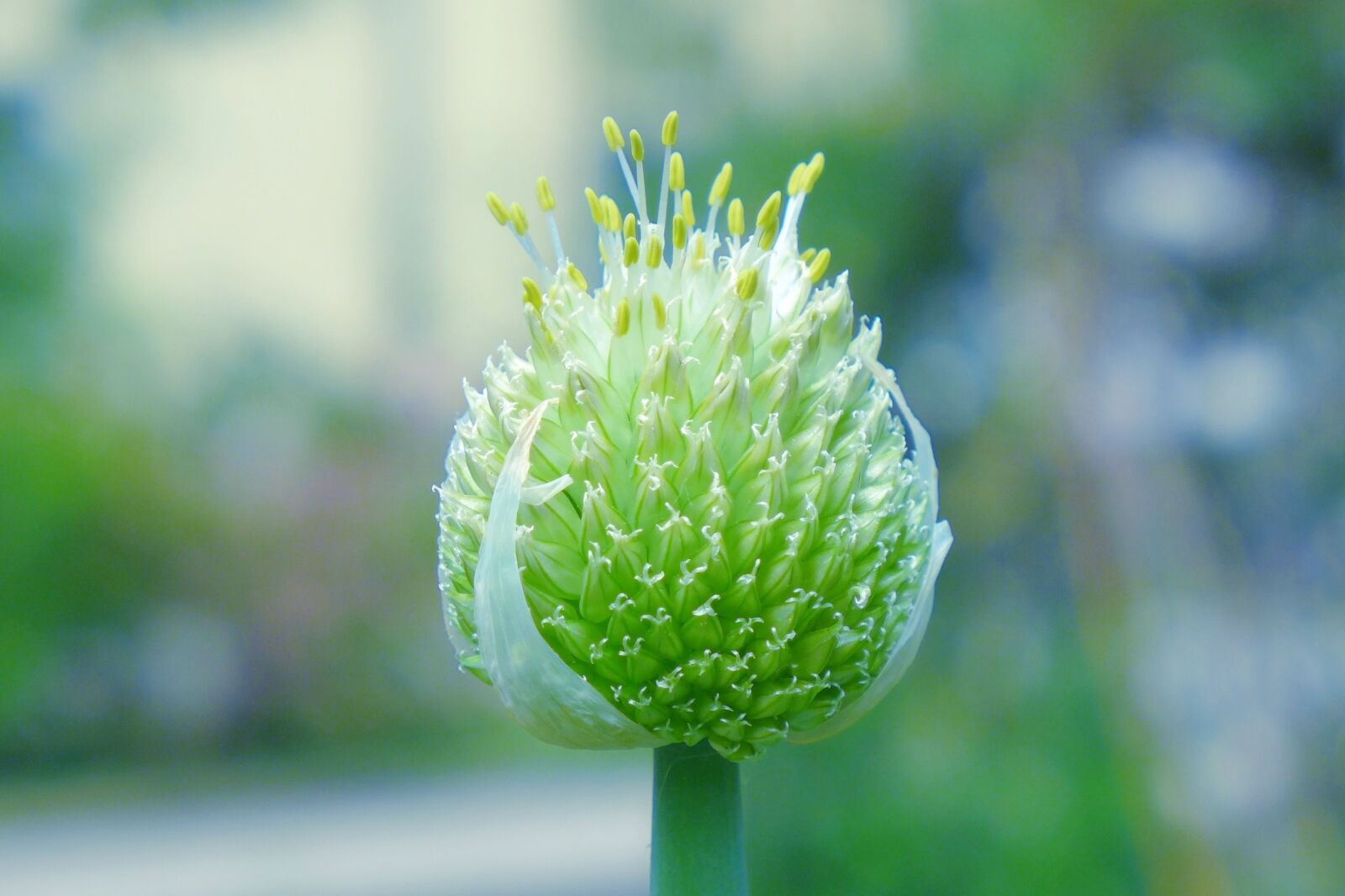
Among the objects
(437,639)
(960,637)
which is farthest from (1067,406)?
(437,639)

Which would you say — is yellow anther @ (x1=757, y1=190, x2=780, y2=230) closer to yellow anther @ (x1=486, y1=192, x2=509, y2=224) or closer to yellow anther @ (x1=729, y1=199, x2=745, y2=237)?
yellow anther @ (x1=729, y1=199, x2=745, y2=237)

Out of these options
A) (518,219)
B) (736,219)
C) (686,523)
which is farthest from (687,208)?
(686,523)

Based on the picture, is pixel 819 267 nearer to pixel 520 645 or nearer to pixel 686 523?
pixel 686 523

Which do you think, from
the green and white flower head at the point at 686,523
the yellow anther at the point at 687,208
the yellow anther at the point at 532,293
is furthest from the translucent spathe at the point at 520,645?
the yellow anther at the point at 687,208

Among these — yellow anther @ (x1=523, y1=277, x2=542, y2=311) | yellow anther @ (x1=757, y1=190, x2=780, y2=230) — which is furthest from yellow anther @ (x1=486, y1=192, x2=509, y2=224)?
yellow anther @ (x1=757, y1=190, x2=780, y2=230)

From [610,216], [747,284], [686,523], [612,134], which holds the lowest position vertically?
[686,523]
